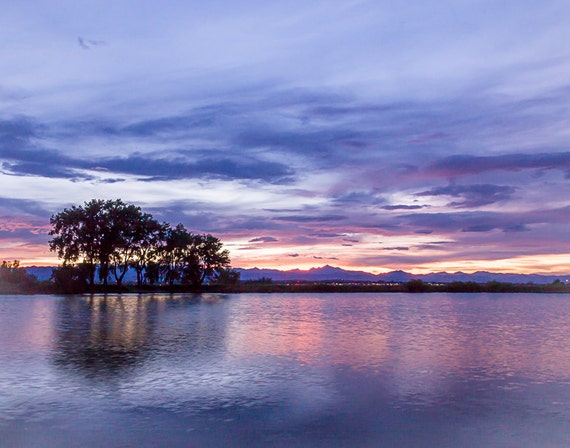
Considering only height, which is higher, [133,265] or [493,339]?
[133,265]

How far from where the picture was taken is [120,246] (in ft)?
338

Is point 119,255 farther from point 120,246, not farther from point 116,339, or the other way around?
point 116,339

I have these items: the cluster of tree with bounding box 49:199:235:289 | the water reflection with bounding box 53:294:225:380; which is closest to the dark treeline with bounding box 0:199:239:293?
the cluster of tree with bounding box 49:199:235:289

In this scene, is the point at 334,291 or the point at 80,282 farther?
the point at 334,291

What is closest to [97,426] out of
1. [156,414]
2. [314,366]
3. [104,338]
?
[156,414]

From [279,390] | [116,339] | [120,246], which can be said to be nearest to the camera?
[279,390]

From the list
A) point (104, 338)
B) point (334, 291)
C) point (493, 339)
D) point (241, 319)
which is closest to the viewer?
point (104, 338)

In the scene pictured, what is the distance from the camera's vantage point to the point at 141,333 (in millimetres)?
37281

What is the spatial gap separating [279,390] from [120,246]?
87923 mm

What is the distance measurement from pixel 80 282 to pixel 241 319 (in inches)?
2498

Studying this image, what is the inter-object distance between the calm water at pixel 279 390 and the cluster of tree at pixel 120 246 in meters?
65.9

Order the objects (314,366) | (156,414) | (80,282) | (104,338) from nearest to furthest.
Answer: (156,414)
(314,366)
(104,338)
(80,282)

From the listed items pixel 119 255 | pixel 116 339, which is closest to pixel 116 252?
pixel 119 255

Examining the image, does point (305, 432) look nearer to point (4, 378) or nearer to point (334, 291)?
point (4, 378)
